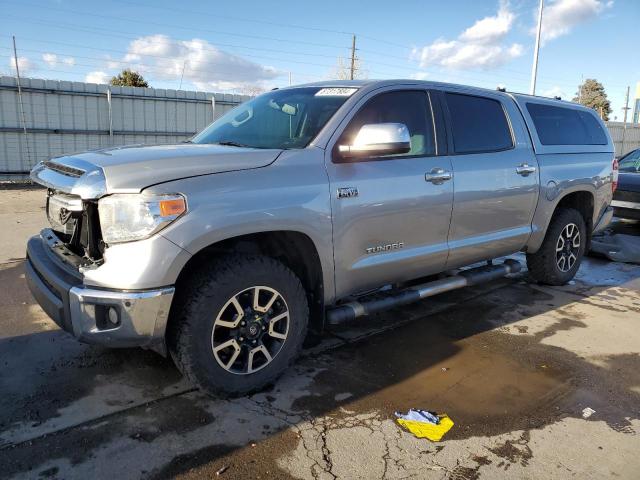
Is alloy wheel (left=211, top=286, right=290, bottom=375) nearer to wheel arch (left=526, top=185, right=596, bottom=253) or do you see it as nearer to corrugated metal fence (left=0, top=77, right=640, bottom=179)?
wheel arch (left=526, top=185, right=596, bottom=253)

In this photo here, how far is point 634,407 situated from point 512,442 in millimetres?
1014

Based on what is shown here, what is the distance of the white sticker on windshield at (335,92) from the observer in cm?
370

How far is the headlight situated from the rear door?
2.28 meters

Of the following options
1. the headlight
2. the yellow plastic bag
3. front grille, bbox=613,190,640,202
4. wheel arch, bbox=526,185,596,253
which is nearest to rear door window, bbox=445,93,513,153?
wheel arch, bbox=526,185,596,253

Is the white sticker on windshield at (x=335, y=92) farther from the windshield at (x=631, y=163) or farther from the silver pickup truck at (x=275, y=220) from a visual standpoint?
the windshield at (x=631, y=163)

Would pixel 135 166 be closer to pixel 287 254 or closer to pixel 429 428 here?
pixel 287 254

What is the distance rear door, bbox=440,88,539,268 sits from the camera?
4.16 meters

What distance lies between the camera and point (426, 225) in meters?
3.88

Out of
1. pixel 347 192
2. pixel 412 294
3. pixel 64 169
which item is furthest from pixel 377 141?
pixel 64 169

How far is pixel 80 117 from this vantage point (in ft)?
46.4

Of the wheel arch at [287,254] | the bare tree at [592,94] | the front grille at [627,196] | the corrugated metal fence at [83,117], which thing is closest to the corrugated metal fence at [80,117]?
the corrugated metal fence at [83,117]

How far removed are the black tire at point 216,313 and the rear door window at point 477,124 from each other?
1.91 m

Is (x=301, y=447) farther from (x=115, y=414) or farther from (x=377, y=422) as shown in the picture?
(x=115, y=414)

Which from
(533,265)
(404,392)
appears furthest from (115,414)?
(533,265)
